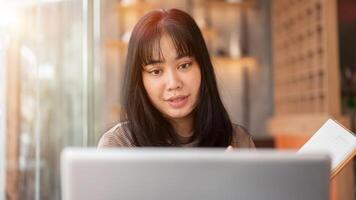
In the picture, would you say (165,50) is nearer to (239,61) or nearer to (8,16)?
(8,16)

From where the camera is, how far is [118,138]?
3.52 ft

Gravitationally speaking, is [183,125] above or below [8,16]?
below

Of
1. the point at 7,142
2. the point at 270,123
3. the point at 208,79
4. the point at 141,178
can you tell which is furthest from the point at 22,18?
the point at 270,123

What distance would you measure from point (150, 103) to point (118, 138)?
0.12 metres

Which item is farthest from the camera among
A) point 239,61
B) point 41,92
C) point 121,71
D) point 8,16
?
→ point 239,61

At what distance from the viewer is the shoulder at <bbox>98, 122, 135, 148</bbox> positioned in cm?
105

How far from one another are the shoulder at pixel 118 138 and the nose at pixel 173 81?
0.50 feet

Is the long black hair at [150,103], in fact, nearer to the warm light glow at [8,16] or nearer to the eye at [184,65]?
the eye at [184,65]

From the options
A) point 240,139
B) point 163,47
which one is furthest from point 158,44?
point 240,139

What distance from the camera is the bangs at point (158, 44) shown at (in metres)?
1.06

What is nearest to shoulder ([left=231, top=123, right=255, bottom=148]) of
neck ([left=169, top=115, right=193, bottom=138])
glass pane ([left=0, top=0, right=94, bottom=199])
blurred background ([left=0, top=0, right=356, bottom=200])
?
neck ([left=169, top=115, right=193, bottom=138])

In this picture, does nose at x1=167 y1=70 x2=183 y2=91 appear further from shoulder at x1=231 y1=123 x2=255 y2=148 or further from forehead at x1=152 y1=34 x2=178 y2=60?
shoulder at x1=231 y1=123 x2=255 y2=148

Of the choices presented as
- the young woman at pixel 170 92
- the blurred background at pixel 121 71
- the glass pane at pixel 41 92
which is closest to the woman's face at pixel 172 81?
the young woman at pixel 170 92

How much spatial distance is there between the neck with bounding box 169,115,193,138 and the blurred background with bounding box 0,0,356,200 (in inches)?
14.7
